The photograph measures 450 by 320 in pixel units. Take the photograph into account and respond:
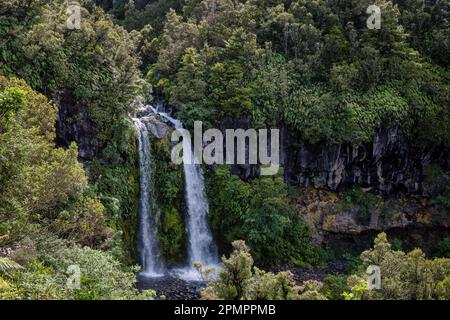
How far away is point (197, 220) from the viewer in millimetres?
21359

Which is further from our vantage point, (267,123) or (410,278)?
(267,123)

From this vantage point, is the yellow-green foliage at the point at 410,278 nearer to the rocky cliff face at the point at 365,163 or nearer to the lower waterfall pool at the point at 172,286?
the lower waterfall pool at the point at 172,286

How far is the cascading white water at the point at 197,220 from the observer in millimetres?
20953

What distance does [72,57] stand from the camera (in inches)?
762

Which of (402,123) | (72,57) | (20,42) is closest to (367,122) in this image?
(402,123)

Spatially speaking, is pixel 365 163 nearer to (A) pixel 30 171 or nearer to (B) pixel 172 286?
(B) pixel 172 286

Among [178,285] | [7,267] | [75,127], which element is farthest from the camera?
[75,127]

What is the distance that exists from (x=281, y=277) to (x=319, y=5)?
2196 cm

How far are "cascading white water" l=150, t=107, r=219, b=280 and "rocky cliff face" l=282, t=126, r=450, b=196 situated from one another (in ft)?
17.9

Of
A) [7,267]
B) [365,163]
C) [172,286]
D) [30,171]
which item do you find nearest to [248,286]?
→ [7,267]

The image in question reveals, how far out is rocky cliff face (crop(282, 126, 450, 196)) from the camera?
2448cm

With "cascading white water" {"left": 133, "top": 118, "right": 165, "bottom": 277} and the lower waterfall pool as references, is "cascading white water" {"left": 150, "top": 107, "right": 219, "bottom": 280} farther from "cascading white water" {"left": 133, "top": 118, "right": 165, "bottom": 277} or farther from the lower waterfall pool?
the lower waterfall pool

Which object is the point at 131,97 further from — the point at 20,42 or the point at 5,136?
the point at 5,136

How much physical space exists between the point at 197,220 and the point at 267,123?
658 cm
